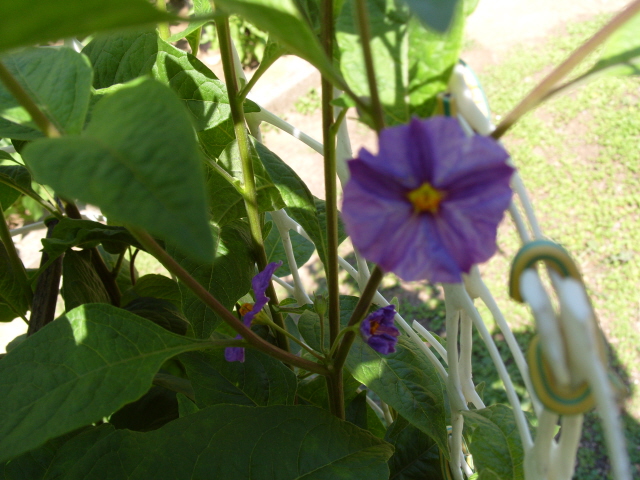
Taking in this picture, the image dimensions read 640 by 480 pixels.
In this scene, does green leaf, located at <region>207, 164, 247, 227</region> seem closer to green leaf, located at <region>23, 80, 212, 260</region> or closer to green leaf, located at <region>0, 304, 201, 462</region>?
green leaf, located at <region>0, 304, 201, 462</region>

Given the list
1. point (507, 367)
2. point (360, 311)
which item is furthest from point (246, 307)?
point (507, 367)

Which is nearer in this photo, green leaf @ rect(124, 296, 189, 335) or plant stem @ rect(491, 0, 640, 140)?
plant stem @ rect(491, 0, 640, 140)

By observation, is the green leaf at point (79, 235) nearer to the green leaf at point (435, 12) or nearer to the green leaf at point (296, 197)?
the green leaf at point (296, 197)

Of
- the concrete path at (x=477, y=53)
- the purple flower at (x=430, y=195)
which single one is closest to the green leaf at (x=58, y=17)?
the purple flower at (x=430, y=195)

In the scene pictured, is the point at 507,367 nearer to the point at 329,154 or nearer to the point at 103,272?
the point at 103,272

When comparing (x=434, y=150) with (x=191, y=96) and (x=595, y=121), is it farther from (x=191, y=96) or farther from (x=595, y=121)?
(x=595, y=121)

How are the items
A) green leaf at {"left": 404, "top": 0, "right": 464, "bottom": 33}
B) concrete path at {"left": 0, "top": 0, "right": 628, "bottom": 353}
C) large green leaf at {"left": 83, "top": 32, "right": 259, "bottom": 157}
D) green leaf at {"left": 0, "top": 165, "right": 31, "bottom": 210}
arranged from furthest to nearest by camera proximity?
concrete path at {"left": 0, "top": 0, "right": 628, "bottom": 353} → green leaf at {"left": 0, "top": 165, "right": 31, "bottom": 210} → large green leaf at {"left": 83, "top": 32, "right": 259, "bottom": 157} → green leaf at {"left": 404, "top": 0, "right": 464, "bottom": 33}

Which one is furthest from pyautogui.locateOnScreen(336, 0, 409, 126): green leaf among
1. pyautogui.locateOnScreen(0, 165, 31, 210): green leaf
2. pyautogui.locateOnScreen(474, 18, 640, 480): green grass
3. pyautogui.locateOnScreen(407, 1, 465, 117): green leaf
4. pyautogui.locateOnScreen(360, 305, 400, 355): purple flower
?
pyautogui.locateOnScreen(474, 18, 640, 480): green grass
